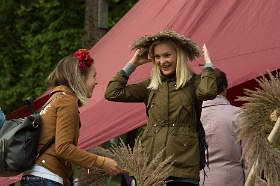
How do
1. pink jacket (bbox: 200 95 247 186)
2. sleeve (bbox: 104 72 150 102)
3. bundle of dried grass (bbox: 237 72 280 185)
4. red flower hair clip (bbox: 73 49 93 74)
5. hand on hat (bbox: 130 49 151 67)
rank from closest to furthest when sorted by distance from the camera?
1. bundle of dried grass (bbox: 237 72 280 185)
2. red flower hair clip (bbox: 73 49 93 74)
3. sleeve (bbox: 104 72 150 102)
4. hand on hat (bbox: 130 49 151 67)
5. pink jacket (bbox: 200 95 247 186)

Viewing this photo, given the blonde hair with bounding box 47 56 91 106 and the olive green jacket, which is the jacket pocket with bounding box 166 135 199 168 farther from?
the blonde hair with bounding box 47 56 91 106

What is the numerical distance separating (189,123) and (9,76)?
12409mm

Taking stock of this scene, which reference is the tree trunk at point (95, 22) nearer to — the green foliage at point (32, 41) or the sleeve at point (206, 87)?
the green foliage at point (32, 41)

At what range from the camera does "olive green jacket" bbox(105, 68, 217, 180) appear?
214 inches

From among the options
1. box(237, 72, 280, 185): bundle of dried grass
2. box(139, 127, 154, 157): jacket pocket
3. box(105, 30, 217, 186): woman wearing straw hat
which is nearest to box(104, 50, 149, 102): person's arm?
box(105, 30, 217, 186): woman wearing straw hat

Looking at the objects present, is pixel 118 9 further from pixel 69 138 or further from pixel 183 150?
pixel 69 138

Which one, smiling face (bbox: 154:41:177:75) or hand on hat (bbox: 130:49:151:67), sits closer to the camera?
smiling face (bbox: 154:41:177:75)

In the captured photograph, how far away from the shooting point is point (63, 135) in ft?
17.1

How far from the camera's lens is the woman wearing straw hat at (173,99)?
5.45m

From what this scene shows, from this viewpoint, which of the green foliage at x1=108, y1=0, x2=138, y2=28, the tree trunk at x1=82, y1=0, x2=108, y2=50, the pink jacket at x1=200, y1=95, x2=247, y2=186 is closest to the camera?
the pink jacket at x1=200, y1=95, x2=247, y2=186

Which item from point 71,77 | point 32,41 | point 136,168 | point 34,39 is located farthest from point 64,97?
point 32,41

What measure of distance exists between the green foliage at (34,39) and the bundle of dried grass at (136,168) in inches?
417

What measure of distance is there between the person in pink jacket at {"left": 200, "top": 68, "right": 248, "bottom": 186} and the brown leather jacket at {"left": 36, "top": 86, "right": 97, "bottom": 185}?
1487 millimetres

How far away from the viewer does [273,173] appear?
533 cm
